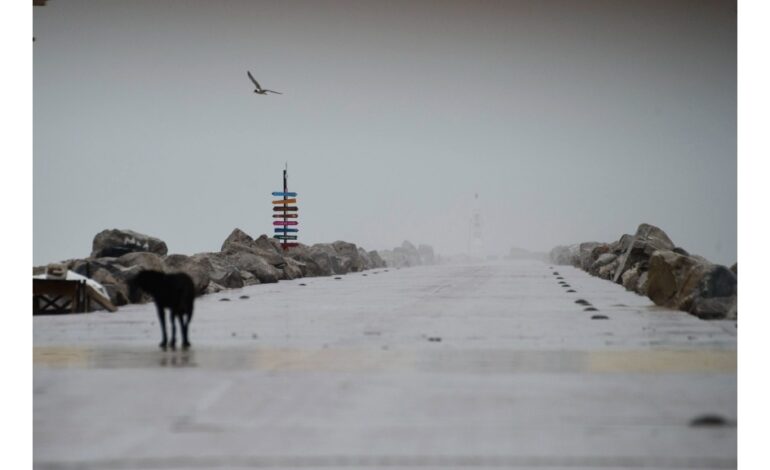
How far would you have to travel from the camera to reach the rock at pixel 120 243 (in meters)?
13.4

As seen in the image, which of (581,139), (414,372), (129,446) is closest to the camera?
(129,446)

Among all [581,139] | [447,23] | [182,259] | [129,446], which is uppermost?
[447,23]

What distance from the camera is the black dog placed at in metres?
11.8

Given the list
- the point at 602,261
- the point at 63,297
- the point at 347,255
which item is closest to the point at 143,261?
the point at 63,297

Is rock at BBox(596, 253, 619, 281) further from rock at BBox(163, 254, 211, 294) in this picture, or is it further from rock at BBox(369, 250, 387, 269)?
rock at BBox(369, 250, 387, 269)

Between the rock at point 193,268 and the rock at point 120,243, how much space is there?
24cm

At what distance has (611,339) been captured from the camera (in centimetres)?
1258

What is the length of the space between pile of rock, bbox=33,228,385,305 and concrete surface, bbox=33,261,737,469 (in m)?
0.62

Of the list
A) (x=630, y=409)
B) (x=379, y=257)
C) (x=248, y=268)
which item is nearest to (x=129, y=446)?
(x=630, y=409)

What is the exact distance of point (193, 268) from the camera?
1524 cm

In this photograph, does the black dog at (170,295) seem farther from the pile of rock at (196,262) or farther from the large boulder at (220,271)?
the large boulder at (220,271)

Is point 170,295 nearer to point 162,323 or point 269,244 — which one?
point 162,323

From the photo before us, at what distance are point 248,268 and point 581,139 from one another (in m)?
10.3
